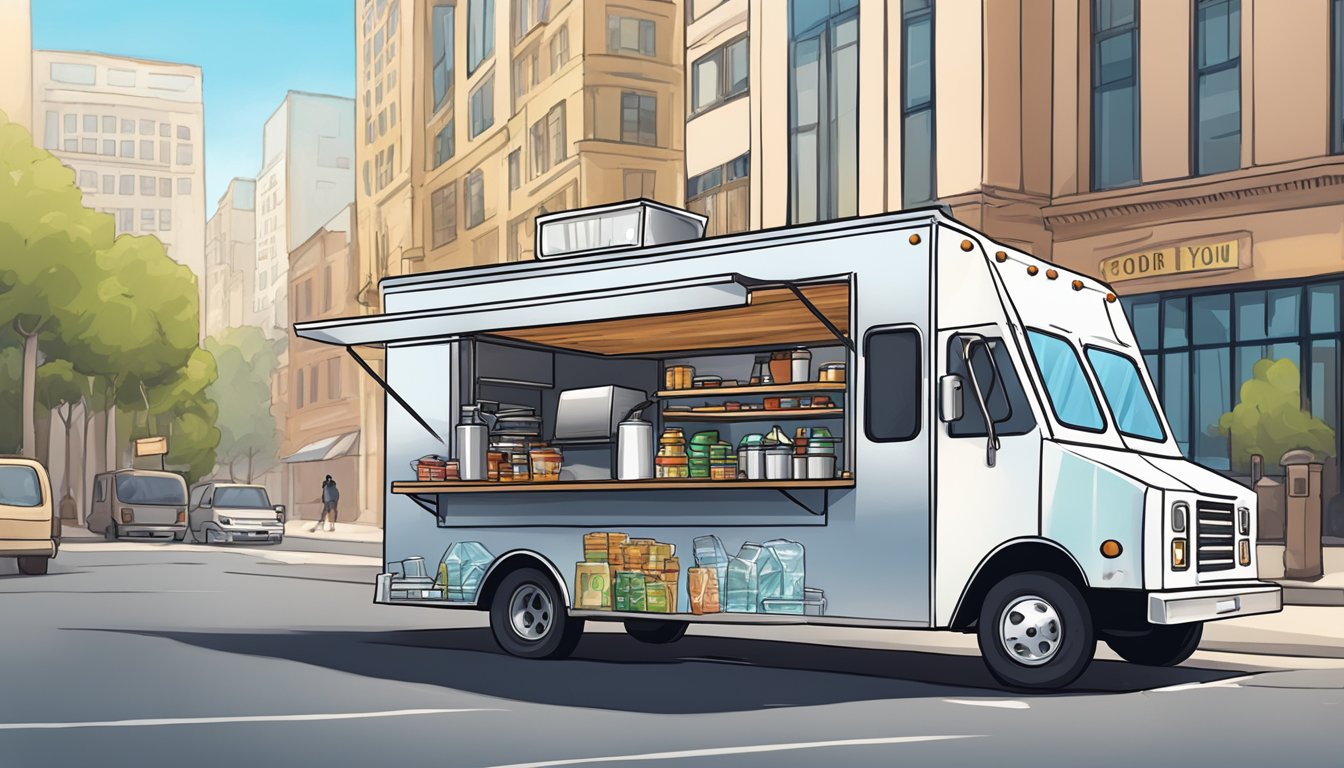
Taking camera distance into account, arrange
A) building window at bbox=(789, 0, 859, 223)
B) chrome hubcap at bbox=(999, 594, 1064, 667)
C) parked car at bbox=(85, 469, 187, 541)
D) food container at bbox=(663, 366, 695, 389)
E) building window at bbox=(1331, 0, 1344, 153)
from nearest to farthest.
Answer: chrome hubcap at bbox=(999, 594, 1064, 667)
food container at bbox=(663, 366, 695, 389)
building window at bbox=(1331, 0, 1344, 153)
building window at bbox=(789, 0, 859, 223)
parked car at bbox=(85, 469, 187, 541)

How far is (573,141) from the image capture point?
49.4 meters

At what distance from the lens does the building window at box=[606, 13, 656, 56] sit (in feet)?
163

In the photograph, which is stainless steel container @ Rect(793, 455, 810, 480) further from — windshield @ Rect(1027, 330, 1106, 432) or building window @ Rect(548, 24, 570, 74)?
building window @ Rect(548, 24, 570, 74)

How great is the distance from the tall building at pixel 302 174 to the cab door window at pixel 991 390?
372ft

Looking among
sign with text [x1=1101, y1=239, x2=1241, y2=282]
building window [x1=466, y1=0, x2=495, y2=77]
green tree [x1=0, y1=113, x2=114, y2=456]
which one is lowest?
sign with text [x1=1101, y1=239, x2=1241, y2=282]

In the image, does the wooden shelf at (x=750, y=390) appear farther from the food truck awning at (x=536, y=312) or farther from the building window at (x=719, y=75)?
the building window at (x=719, y=75)

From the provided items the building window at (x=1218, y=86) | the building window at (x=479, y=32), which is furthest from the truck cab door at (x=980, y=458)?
the building window at (x=479, y=32)

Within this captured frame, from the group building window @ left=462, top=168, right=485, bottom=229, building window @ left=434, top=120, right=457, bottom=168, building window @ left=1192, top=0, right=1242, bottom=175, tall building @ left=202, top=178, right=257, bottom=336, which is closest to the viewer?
building window @ left=1192, top=0, right=1242, bottom=175

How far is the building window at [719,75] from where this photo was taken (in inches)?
1640

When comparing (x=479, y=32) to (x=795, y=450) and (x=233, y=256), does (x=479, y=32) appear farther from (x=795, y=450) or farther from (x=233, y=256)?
(x=233, y=256)

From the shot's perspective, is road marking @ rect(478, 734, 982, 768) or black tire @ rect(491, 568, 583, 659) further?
black tire @ rect(491, 568, 583, 659)

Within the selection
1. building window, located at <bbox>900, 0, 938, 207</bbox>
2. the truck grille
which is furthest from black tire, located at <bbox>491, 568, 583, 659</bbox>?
building window, located at <bbox>900, 0, 938, 207</bbox>

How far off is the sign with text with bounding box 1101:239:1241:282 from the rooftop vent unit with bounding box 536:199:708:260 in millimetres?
15246

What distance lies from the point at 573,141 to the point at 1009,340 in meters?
38.5
